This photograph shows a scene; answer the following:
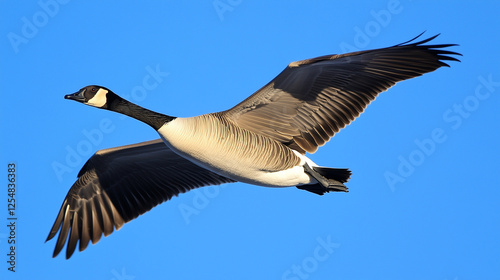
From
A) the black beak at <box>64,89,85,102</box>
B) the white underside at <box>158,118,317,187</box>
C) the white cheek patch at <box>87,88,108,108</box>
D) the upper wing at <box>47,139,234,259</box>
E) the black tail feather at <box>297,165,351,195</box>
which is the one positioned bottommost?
the black tail feather at <box>297,165,351,195</box>

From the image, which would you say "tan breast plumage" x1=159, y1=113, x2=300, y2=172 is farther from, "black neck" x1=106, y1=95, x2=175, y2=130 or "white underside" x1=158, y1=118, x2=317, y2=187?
"black neck" x1=106, y1=95, x2=175, y2=130

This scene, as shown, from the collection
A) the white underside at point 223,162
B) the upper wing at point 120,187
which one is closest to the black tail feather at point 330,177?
the white underside at point 223,162

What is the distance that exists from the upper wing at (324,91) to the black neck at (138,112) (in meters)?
0.99

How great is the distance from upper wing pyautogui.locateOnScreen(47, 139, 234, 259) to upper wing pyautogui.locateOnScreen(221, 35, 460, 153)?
1645 millimetres

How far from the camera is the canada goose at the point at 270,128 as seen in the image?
7.54 m

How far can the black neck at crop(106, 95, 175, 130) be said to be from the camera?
7.45 metres

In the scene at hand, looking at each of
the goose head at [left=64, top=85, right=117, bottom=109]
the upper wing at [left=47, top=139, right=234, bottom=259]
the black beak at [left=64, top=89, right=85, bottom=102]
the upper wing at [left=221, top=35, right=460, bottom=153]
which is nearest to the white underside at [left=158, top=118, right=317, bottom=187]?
the upper wing at [left=221, top=35, right=460, bottom=153]

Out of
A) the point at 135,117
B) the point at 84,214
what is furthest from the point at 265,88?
the point at 84,214

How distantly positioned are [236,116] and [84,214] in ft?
10.6

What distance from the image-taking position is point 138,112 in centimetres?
769

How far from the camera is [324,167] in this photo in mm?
8398

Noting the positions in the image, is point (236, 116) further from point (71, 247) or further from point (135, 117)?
point (71, 247)

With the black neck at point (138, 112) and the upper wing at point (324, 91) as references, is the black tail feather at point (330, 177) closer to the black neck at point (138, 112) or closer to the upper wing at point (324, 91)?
the upper wing at point (324, 91)

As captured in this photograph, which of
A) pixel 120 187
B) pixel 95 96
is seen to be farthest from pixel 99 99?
pixel 120 187
